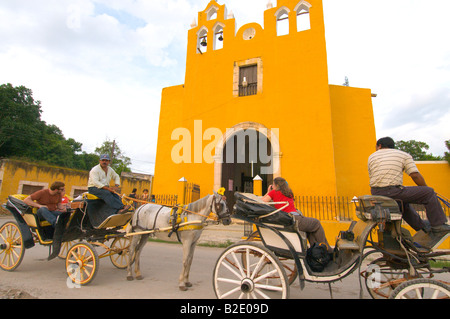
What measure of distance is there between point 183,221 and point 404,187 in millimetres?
2936

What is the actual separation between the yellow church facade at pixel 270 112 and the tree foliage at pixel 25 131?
63.7 ft

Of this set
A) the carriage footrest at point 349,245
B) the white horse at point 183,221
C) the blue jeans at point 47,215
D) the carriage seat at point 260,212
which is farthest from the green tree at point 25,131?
the carriage footrest at point 349,245

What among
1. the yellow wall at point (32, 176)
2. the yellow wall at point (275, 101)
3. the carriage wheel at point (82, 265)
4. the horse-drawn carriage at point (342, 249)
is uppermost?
the yellow wall at point (275, 101)

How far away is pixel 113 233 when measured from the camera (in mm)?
4477

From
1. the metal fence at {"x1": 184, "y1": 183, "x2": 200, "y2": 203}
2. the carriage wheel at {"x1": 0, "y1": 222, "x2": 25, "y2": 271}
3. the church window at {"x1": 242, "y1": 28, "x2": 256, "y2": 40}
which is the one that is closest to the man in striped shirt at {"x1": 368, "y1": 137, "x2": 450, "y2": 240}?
the carriage wheel at {"x1": 0, "y1": 222, "x2": 25, "y2": 271}

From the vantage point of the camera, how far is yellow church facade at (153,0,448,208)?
Answer: 34.8 feet

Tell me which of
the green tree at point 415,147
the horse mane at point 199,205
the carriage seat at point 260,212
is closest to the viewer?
the carriage seat at point 260,212

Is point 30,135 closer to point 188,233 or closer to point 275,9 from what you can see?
point 275,9

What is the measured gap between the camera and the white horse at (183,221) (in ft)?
12.0

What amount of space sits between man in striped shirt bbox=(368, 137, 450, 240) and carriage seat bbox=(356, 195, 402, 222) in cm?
22

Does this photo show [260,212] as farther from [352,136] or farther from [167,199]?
[352,136]

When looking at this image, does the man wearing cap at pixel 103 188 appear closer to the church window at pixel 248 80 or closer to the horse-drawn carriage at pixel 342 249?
the horse-drawn carriage at pixel 342 249

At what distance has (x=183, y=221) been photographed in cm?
384

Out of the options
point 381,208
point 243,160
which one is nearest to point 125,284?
point 381,208
